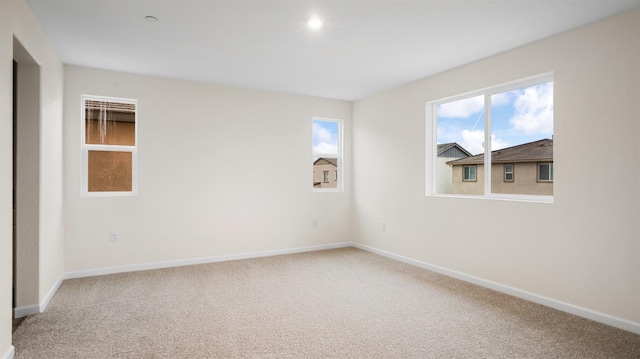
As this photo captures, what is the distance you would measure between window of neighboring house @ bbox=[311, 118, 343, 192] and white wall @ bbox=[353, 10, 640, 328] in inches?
73.9

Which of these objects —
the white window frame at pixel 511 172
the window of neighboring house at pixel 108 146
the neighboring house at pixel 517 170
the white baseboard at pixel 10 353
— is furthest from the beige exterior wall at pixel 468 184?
the white baseboard at pixel 10 353

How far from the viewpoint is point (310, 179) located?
5.54 m

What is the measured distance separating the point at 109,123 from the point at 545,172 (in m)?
4.86

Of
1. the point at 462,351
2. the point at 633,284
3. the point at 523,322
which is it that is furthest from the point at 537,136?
the point at 462,351

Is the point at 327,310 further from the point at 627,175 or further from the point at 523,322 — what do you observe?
the point at 627,175

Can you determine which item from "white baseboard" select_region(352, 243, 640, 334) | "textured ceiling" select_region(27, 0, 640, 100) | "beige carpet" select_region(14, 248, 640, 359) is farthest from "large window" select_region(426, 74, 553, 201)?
"beige carpet" select_region(14, 248, 640, 359)

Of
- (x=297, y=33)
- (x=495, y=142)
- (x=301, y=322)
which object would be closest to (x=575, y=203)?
(x=495, y=142)

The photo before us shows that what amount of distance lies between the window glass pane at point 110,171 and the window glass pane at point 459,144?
154 inches

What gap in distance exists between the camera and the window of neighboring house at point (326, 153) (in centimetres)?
566

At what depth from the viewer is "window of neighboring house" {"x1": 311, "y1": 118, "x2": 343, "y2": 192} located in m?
5.66

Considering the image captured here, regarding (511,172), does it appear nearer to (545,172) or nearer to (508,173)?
(508,173)

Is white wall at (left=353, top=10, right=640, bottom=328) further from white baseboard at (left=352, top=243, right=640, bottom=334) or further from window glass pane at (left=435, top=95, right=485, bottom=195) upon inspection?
window glass pane at (left=435, top=95, right=485, bottom=195)

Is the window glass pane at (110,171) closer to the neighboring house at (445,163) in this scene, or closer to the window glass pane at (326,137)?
the window glass pane at (326,137)

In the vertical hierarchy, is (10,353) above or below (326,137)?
below
